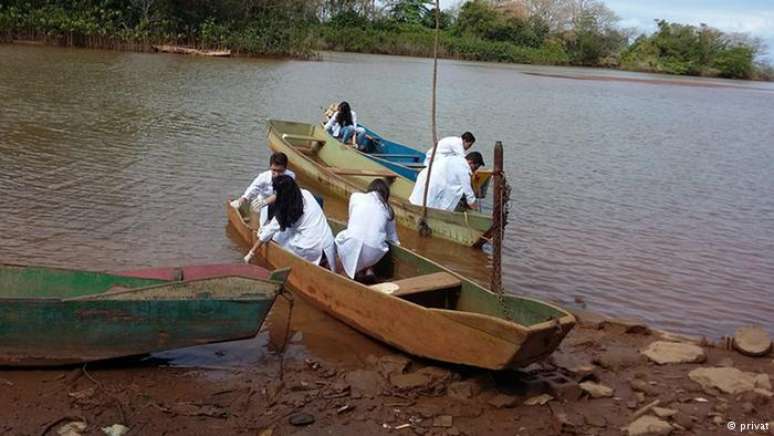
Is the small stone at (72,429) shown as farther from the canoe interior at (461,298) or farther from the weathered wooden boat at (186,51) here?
the weathered wooden boat at (186,51)

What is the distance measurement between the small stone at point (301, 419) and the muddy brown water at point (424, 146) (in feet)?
3.28

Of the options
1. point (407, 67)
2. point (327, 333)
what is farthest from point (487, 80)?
point (327, 333)

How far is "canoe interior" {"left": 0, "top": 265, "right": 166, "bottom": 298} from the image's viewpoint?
5070 mm

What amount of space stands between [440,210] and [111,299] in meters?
4.92

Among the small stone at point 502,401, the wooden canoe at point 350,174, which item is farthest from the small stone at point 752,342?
the wooden canoe at point 350,174

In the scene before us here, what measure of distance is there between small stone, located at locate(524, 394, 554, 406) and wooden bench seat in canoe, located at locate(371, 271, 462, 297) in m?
1.14

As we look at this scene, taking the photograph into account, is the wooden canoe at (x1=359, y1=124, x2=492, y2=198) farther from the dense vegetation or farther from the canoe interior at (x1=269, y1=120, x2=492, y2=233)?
the dense vegetation

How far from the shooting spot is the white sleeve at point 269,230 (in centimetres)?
636

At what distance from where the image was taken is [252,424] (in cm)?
435

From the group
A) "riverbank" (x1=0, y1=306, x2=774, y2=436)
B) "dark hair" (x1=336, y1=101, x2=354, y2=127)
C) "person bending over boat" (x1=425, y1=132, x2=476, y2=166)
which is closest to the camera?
"riverbank" (x1=0, y1=306, x2=774, y2=436)

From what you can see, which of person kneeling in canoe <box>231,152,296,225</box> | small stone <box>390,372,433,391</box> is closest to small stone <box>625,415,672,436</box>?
small stone <box>390,372,433,391</box>

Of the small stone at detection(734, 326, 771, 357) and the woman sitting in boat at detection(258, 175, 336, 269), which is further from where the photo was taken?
the woman sitting in boat at detection(258, 175, 336, 269)

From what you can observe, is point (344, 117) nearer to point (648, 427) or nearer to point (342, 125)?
point (342, 125)

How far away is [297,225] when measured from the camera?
6344 mm
